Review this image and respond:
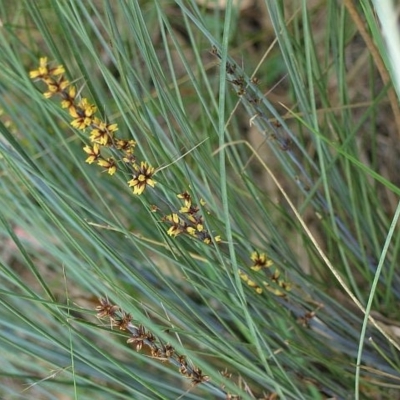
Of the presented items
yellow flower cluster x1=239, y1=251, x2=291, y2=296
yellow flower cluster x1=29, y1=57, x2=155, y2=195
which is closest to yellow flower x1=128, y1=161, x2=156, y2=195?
yellow flower cluster x1=29, y1=57, x2=155, y2=195

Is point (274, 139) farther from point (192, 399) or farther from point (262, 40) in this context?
point (262, 40)

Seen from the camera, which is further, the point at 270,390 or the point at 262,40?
the point at 262,40

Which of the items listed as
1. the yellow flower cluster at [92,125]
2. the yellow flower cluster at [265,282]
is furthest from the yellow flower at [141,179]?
the yellow flower cluster at [265,282]

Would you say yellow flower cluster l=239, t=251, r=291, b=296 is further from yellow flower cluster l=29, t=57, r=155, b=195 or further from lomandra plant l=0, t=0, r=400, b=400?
yellow flower cluster l=29, t=57, r=155, b=195

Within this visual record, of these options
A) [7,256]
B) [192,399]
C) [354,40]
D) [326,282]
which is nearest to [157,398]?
[192,399]

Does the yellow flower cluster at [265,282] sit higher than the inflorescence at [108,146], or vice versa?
the inflorescence at [108,146]

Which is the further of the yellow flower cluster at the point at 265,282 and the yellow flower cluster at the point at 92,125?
the yellow flower cluster at the point at 265,282

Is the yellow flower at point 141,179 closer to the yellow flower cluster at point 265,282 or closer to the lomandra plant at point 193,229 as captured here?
the lomandra plant at point 193,229
